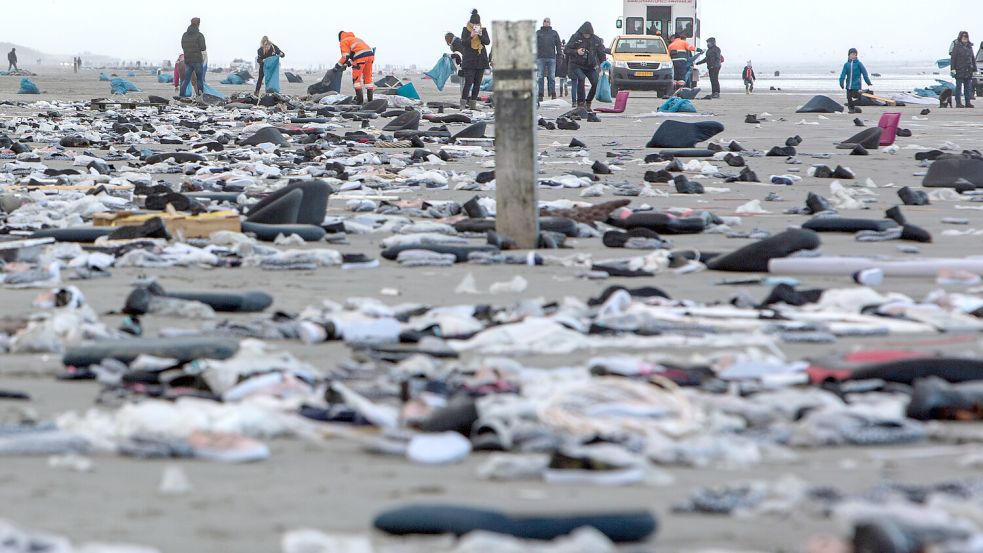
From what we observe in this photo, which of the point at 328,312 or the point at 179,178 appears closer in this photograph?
the point at 328,312

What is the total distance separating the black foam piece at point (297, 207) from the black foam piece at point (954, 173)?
15.5 ft

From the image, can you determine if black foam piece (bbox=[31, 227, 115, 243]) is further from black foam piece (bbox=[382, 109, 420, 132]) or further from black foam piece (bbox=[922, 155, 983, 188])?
black foam piece (bbox=[382, 109, 420, 132])

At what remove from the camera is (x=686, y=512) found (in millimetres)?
2635

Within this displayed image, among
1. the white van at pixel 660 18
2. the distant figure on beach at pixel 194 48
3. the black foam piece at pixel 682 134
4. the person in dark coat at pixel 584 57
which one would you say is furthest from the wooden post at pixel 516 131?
the white van at pixel 660 18

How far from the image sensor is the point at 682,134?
48.9ft

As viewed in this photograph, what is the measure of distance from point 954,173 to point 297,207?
199 inches

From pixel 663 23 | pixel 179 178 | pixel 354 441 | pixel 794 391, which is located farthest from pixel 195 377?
pixel 663 23

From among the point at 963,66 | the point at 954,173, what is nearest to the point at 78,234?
the point at 954,173

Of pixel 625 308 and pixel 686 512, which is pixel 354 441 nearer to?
pixel 686 512

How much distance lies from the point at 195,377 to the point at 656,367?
49.7 inches

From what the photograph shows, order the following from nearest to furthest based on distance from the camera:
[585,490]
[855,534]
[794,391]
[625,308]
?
1. [855,534]
2. [585,490]
3. [794,391]
4. [625,308]

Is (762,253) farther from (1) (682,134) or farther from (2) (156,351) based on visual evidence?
(1) (682,134)

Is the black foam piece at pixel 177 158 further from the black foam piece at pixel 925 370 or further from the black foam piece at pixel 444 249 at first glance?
the black foam piece at pixel 925 370

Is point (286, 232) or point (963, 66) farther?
point (963, 66)
